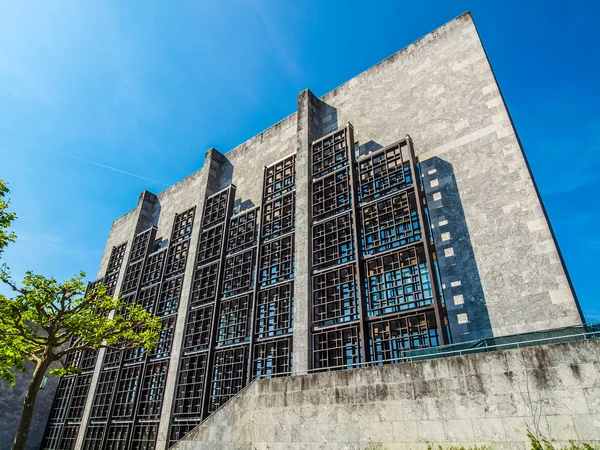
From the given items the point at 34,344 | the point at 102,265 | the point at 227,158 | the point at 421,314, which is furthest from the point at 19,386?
the point at 421,314

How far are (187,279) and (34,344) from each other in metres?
10.1

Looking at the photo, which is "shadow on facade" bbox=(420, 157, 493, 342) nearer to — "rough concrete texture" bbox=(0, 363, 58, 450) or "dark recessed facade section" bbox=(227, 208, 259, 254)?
"dark recessed facade section" bbox=(227, 208, 259, 254)

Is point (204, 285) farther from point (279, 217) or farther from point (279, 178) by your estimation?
point (279, 178)

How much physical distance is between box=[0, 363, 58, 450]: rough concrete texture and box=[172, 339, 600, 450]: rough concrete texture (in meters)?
25.2

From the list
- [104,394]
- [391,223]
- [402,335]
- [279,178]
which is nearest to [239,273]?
[279,178]

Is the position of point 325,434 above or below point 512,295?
below

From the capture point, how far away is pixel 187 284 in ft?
92.2

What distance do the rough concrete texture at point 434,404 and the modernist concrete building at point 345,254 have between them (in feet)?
8.32

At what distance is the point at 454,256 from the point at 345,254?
5421 mm

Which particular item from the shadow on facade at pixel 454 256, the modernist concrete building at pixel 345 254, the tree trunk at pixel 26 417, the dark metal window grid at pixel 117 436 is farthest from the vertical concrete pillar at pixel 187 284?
the shadow on facade at pixel 454 256

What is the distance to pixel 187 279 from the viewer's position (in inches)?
1115

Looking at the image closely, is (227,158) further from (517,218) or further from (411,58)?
(517,218)

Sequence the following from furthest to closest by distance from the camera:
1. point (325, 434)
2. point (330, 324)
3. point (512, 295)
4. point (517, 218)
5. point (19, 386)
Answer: point (19, 386)
point (330, 324)
point (517, 218)
point (512, 295)
point (325, 434)

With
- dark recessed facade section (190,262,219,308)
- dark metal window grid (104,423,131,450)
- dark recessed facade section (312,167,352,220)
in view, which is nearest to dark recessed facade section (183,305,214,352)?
dark recessed facade section (190,262,219,308)
